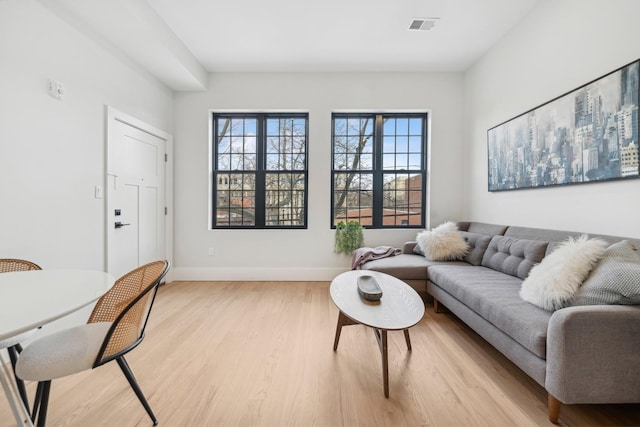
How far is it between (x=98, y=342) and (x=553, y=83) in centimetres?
365

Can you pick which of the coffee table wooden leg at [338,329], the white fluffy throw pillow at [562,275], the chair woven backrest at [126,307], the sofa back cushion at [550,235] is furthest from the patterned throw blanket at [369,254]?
the chair woven backrest at [126,307]

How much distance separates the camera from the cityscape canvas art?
184cm

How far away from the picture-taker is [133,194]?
315 centimetres

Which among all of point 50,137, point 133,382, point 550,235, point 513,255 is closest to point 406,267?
point 513,255

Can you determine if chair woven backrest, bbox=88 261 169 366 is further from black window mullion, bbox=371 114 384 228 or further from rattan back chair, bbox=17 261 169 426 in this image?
black window mullion, bbox=371 114 384 228


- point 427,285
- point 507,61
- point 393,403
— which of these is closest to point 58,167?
point 393,403

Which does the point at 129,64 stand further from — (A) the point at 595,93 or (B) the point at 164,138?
(A) the point at 595,93

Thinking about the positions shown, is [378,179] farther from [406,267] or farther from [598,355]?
[598,355]

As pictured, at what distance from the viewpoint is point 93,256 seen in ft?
8.38

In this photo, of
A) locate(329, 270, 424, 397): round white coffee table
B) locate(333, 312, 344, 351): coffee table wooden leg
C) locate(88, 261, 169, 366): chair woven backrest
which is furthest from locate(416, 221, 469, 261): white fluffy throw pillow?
locate(88, 261, 169, 366): chair woven backrest

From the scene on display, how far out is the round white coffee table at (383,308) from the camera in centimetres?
154

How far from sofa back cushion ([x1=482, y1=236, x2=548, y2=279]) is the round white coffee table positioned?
1.08 meters

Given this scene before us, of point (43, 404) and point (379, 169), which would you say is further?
point (379, 169)

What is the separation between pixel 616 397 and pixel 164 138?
15.1 ft
